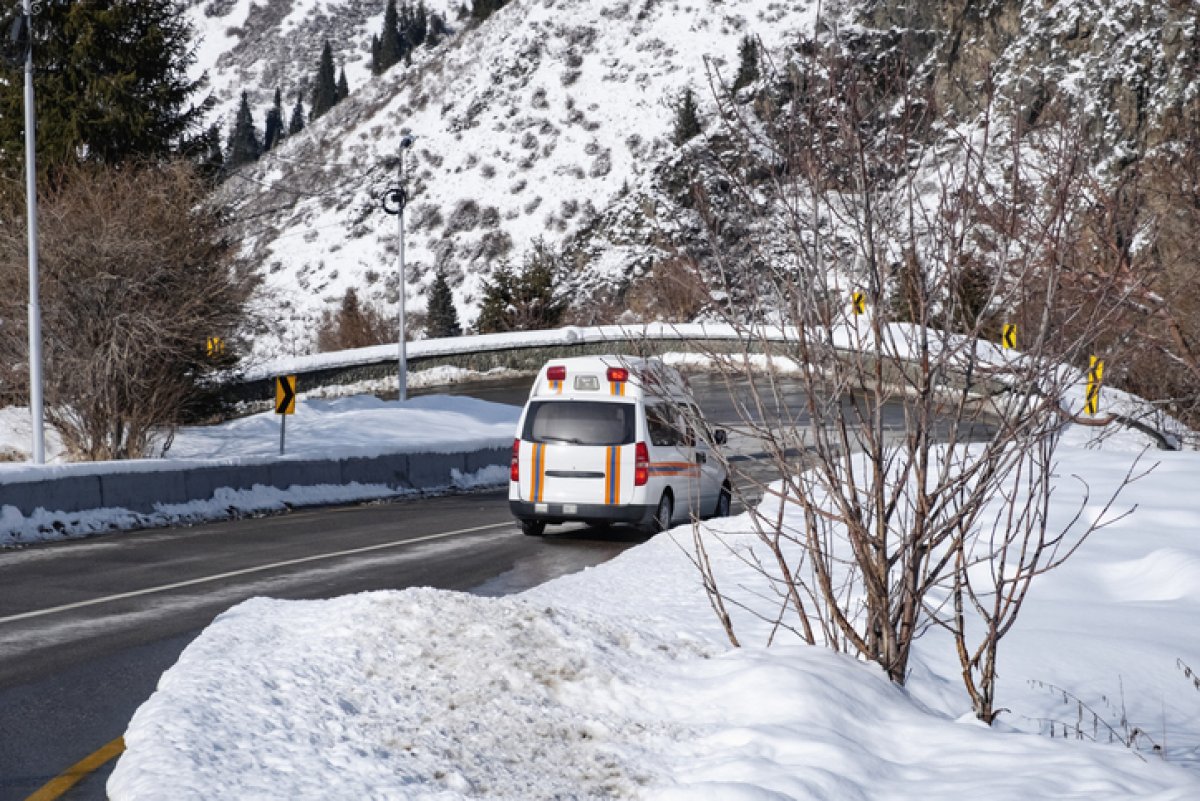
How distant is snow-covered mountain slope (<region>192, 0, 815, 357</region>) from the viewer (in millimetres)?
96688

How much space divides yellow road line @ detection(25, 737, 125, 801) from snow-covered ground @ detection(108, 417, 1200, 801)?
0.39m

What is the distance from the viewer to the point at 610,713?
5.80m

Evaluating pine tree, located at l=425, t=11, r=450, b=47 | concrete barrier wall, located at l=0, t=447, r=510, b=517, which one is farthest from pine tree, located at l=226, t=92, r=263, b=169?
concrete barrier wall, located at l=0, t=447, r=510, b=517

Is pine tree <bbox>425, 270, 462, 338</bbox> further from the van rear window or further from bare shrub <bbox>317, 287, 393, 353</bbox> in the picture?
the van rear window

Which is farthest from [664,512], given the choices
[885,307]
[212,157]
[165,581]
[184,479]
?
[212,157]

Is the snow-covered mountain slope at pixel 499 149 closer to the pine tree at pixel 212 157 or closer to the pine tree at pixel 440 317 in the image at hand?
the pine tree at pixel 440 317

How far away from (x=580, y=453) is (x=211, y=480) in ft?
23.6

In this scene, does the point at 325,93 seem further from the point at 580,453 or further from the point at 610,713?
the point at 610,713

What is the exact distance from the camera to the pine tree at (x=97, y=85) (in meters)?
33.4

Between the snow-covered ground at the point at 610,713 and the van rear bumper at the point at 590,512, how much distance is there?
7258mm

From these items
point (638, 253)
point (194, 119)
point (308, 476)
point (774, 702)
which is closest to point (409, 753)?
point (774, 702)

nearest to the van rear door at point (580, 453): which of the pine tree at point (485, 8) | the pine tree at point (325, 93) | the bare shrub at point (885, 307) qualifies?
the bare shrub at point (885, 307)

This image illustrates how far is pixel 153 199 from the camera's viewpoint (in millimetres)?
25688

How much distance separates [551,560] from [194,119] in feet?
88.3
